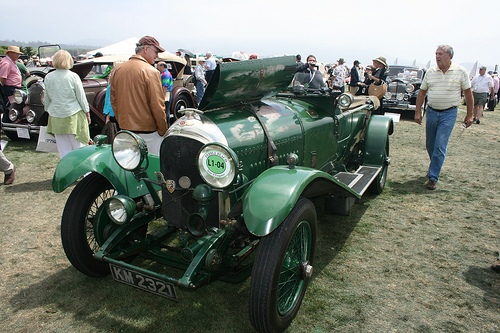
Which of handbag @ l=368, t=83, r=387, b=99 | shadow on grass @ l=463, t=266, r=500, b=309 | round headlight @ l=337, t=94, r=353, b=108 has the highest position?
round headlight @ l=337, t=94, r=353, b=108

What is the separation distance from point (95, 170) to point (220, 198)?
1.05 m

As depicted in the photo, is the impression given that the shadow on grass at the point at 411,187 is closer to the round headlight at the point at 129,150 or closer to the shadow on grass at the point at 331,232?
the shadow on grass at the point at 331,232

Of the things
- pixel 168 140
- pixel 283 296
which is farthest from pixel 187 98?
pixel 283 296

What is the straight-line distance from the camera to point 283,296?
2.41 metres

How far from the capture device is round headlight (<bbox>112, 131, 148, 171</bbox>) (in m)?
2.59

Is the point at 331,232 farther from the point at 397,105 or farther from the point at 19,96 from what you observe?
the point at 397,105

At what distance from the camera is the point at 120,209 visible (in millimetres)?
2516

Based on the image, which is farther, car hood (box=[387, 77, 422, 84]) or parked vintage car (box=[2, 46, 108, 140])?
car hood (box=[387, 77, 422, 84])

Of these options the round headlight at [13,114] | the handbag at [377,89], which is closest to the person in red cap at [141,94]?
the round headlight at [13,114]

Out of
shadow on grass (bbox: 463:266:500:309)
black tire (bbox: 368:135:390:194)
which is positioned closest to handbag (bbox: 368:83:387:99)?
black tire (bbox: 368:135:390:194)

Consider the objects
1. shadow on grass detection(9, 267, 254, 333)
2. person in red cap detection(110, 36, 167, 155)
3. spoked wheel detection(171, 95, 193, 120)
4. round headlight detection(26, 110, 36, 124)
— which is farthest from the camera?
spoked wheel detection(171, 95, 193, 120)

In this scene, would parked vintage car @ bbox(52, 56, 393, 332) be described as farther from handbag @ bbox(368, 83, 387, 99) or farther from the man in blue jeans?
handbag @ bbox(368, 83, 387, 99)

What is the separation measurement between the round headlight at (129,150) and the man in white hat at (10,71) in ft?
18.8

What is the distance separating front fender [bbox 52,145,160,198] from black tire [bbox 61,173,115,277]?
0.11 m
